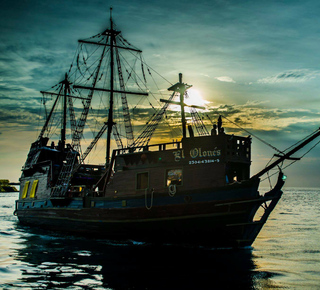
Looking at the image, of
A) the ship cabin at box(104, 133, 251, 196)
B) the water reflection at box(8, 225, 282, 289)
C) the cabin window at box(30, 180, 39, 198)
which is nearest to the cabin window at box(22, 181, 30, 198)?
the cabin window at box(30, 180, 39, 198)

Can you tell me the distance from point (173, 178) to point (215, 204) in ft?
8.99

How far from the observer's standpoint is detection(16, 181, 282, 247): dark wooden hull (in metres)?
14.7

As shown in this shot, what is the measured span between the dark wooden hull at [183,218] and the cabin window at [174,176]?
0.90 metres

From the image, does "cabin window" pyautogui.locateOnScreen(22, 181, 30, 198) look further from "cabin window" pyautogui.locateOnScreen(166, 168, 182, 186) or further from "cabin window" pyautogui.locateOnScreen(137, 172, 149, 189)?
"cabin window" pyautogui.locateOnScreen(166, 168, 182, 186)

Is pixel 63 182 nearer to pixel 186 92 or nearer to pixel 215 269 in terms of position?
pixel 186 92

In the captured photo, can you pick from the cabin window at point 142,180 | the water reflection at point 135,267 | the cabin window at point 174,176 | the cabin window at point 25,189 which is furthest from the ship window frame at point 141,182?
the cabin window at point 25,189

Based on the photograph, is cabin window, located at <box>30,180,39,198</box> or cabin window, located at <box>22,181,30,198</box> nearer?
cabin window, located at <box>30,180,39,198</box>

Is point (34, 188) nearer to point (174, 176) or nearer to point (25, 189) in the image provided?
point (25, 189)

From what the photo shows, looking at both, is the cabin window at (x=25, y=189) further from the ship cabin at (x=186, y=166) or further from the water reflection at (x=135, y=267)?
the ship cabin at (x=186, y=166)

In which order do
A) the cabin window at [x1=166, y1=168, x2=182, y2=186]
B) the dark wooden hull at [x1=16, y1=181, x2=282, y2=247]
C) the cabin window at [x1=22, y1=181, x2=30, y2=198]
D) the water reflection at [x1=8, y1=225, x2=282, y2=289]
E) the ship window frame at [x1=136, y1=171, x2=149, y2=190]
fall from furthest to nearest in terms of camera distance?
the cabin window at [x1=22, y1=181, x2=30, y2=198], the ship window frame at [x1=136, y1=171, x2=149, y2=190], the cabin window at [x1=166, y1=168, x2=182, y2=186], the dark wooden hull at [x1=16, y1=181, x2=282, y2=247], the water reflection at [x1=8, y1=225, x2=282, y2=289]

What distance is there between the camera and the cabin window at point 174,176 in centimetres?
1650

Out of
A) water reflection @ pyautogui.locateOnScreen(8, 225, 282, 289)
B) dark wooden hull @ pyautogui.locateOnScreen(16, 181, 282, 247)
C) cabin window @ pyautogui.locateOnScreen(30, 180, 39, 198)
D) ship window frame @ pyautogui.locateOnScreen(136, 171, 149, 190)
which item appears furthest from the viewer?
cabin window @ pyautogui.locateOnScreen(30, 180, 39, 198)

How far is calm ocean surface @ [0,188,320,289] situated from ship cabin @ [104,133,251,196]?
10.0 feet

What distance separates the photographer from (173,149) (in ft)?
55.0
